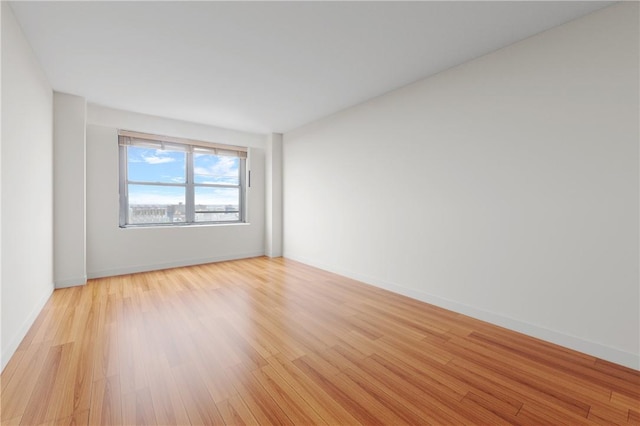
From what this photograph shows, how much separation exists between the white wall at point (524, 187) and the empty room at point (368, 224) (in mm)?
15

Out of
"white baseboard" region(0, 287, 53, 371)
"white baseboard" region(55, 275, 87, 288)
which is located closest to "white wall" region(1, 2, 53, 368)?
"white baseboard" region(0, 287, 53, 371)

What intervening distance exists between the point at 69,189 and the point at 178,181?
154 centimetres

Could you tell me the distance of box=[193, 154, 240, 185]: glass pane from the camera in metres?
5.07

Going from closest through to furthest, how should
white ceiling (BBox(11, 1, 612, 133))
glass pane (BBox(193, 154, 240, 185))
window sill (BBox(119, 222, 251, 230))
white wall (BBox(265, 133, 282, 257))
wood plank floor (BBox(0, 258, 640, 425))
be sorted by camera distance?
wood plank floor (BBox(0, 258, 640, 425)), white ceiling (BBox(11, 1, 612, 133)), window sill (BBox(119, 222, 251, 230)), glass pane (BBox(193, 154, 240, 185)), white wall (BBox(265, 133, 282, 257))

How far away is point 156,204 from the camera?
4672 millimetres

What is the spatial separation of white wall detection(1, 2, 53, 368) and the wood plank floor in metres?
0.26

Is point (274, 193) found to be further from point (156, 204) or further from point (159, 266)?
point (159, 266)

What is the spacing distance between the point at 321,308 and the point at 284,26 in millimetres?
2642

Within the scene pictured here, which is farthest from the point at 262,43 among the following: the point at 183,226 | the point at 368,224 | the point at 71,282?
the point at 71,282

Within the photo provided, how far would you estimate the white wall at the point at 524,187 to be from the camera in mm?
1931

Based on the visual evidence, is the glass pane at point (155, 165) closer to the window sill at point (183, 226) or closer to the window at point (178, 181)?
the window at point (178, 181)

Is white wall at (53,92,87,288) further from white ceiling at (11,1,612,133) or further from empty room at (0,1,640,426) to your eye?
white ceiling at (11,1,612,133)

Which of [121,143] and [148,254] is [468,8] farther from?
[148,254]

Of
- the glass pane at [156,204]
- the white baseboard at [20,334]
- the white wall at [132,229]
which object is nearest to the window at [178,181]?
the glass pane at [156,204]
